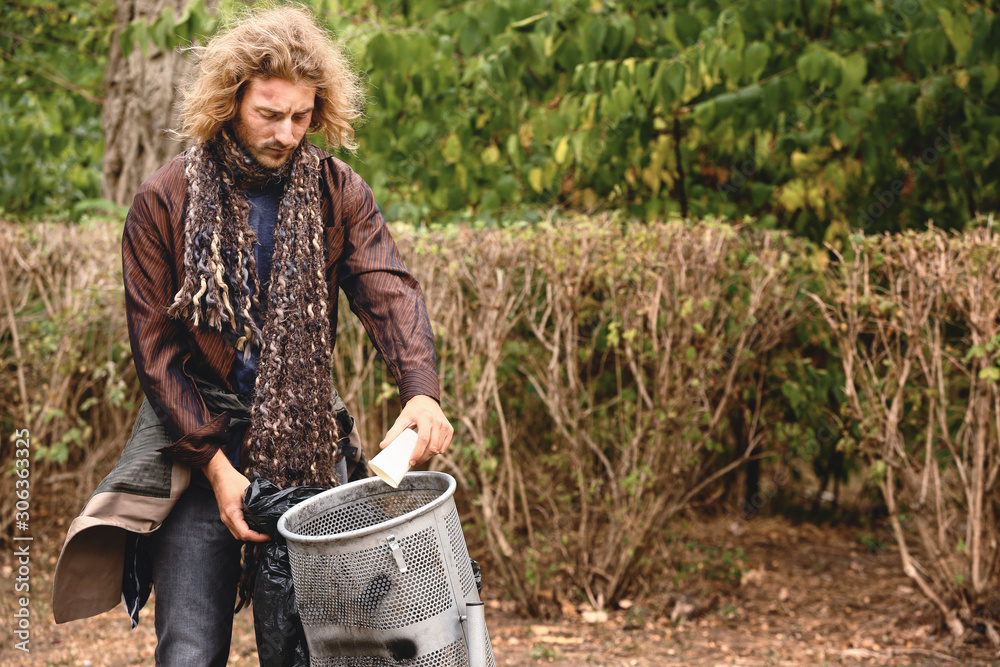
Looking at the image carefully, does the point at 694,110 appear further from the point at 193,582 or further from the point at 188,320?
the point at 193,582

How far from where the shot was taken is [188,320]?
2211 mm

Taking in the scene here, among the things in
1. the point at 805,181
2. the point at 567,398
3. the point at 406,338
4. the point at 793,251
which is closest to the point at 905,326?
the point at 793,251

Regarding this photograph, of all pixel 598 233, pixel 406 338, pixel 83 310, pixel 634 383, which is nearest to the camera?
pixel 406 338

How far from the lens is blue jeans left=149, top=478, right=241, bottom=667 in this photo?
7.29ft

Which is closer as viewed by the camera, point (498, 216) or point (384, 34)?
point (384, 34)

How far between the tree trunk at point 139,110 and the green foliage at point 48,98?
160cm

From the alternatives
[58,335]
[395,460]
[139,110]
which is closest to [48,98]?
[139,110]

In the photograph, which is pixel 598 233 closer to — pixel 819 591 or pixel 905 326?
pixel 905 326

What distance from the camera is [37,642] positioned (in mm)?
4395

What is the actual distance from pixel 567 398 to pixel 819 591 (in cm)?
187

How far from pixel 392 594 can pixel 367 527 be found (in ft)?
0.46

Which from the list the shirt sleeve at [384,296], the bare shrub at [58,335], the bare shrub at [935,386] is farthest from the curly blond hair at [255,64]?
the bare shrub at [58,335]

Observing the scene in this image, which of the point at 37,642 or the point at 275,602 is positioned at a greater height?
the point at 275,602

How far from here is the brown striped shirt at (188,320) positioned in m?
2.17
